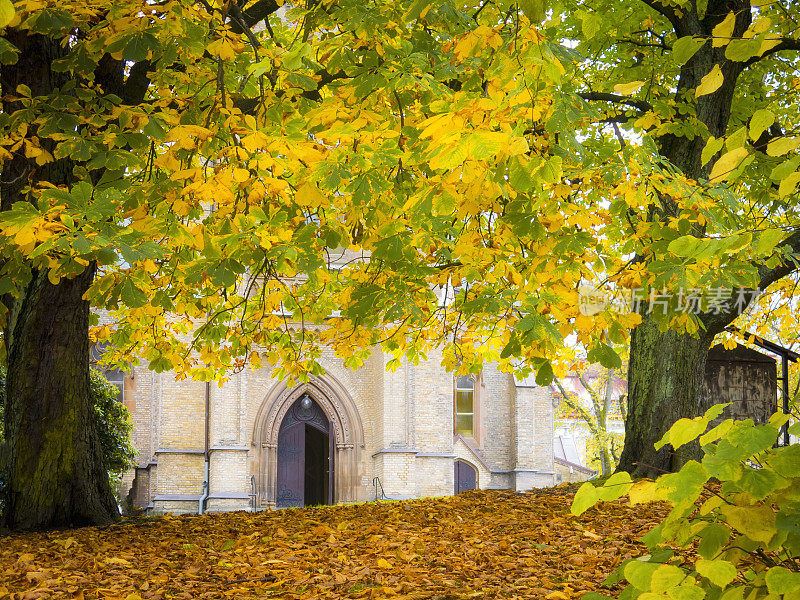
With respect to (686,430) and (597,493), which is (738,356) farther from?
(597,493)

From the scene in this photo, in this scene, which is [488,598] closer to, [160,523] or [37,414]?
[160,523]

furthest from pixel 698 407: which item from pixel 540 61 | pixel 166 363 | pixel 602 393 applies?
pixel 602 393

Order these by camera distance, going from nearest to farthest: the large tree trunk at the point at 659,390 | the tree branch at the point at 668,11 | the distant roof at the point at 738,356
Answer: the large tree trunk at the point at 659,390 → the tree branch at the point at 668,11 → the distant roof at the point at 738,356

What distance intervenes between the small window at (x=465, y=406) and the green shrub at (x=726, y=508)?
2321cm

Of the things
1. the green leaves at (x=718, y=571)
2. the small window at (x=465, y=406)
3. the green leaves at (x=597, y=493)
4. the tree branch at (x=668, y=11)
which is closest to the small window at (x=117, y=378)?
the small window at (x=465, y=406)

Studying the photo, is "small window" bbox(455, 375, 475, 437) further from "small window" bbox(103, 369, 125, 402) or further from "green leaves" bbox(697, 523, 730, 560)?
"green leaves" bbox(697, 523, 730, 560)

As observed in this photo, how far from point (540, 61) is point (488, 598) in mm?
2944

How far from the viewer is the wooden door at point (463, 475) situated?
85.4ft

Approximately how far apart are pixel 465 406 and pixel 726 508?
23675mm

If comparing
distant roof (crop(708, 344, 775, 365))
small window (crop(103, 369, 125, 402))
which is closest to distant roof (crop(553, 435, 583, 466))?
small window (crop(103, 369, 125, 402))

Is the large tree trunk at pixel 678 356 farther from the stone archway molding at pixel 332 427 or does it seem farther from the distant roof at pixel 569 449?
the distant roof at pixel 569 449

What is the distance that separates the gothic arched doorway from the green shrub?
1990 cm

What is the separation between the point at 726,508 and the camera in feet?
7.04

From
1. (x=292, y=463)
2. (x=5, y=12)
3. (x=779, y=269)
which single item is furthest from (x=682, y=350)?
(x=292, y=463)
